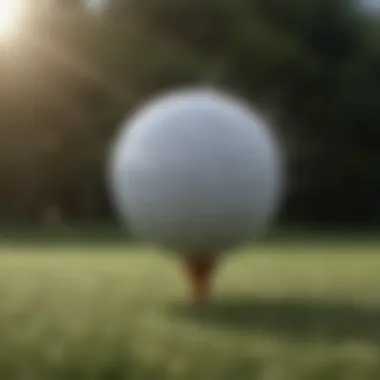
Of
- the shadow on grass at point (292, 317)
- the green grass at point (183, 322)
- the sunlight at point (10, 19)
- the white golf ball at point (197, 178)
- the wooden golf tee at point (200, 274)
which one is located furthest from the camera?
the sunlight at point (10, 19)

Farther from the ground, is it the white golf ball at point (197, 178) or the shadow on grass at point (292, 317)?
the white golf ball at point (197, 178)

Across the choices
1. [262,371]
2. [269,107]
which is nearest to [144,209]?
[262,371]

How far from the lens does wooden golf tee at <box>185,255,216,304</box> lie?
4.50m

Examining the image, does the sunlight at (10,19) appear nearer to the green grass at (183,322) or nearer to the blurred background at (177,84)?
the blurred background at (177,84)

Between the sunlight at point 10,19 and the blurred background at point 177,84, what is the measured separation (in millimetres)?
34

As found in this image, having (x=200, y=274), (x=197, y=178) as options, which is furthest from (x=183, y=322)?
(x=197, y=178)

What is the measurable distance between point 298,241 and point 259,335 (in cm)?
646

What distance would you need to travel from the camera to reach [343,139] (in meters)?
15.6

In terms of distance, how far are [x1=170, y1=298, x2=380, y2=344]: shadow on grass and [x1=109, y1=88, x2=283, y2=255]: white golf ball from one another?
1.12 ft

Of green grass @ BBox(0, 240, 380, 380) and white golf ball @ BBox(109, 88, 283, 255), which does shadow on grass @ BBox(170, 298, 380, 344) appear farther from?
white golf ball @ BBox(109, 88, 283, 255)

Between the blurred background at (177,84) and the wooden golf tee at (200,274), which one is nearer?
the wooden golf tee at (200,274)

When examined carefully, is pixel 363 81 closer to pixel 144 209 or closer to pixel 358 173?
pixel 358 173

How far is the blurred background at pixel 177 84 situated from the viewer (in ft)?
50.3

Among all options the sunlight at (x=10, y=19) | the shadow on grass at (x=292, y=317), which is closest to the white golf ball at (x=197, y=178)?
the shadow on grass at (x=292, y=317)
